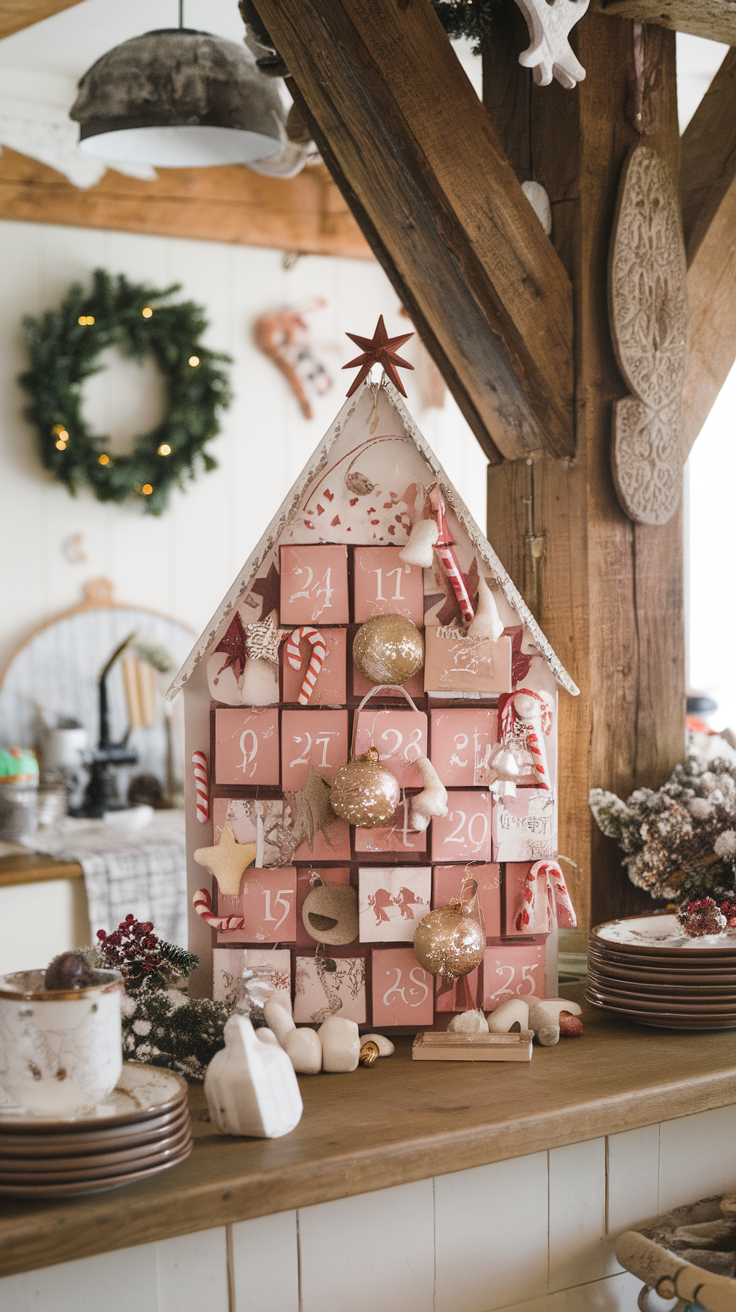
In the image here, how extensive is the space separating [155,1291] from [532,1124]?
332 millimetres

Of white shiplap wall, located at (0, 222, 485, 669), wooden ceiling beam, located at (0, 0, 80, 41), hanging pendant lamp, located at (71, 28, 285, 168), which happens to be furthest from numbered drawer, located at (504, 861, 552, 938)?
white shiplap wall, located at (0, 222, 485, 669)

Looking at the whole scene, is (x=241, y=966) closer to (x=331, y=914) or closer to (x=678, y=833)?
(x=331, y=914)

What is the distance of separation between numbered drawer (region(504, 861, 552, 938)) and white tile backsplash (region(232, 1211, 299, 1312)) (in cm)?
41

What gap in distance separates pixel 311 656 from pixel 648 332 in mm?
647

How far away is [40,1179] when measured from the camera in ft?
2.81

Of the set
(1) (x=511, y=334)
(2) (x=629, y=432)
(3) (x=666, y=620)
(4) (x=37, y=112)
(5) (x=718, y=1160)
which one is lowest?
(5) (x=718, y=1160)

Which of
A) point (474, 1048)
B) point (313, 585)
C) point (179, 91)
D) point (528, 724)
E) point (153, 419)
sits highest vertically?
point (179, 91)

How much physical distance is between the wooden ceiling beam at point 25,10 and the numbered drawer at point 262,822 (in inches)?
70.7

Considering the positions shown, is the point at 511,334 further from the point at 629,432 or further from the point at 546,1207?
the point at 546,1207

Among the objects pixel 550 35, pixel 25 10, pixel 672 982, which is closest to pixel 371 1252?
pixel 672 982

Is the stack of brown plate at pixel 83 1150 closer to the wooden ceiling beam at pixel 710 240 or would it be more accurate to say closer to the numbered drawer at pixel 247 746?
the numbered drawer at pixel 247 746

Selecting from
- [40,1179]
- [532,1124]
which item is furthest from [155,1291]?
[532,1124]

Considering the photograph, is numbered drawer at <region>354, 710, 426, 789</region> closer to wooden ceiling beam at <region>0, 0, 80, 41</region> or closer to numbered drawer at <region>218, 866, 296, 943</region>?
numbered drawer at <region>218, 866, 296, 943</region>

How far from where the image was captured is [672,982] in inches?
49.5
